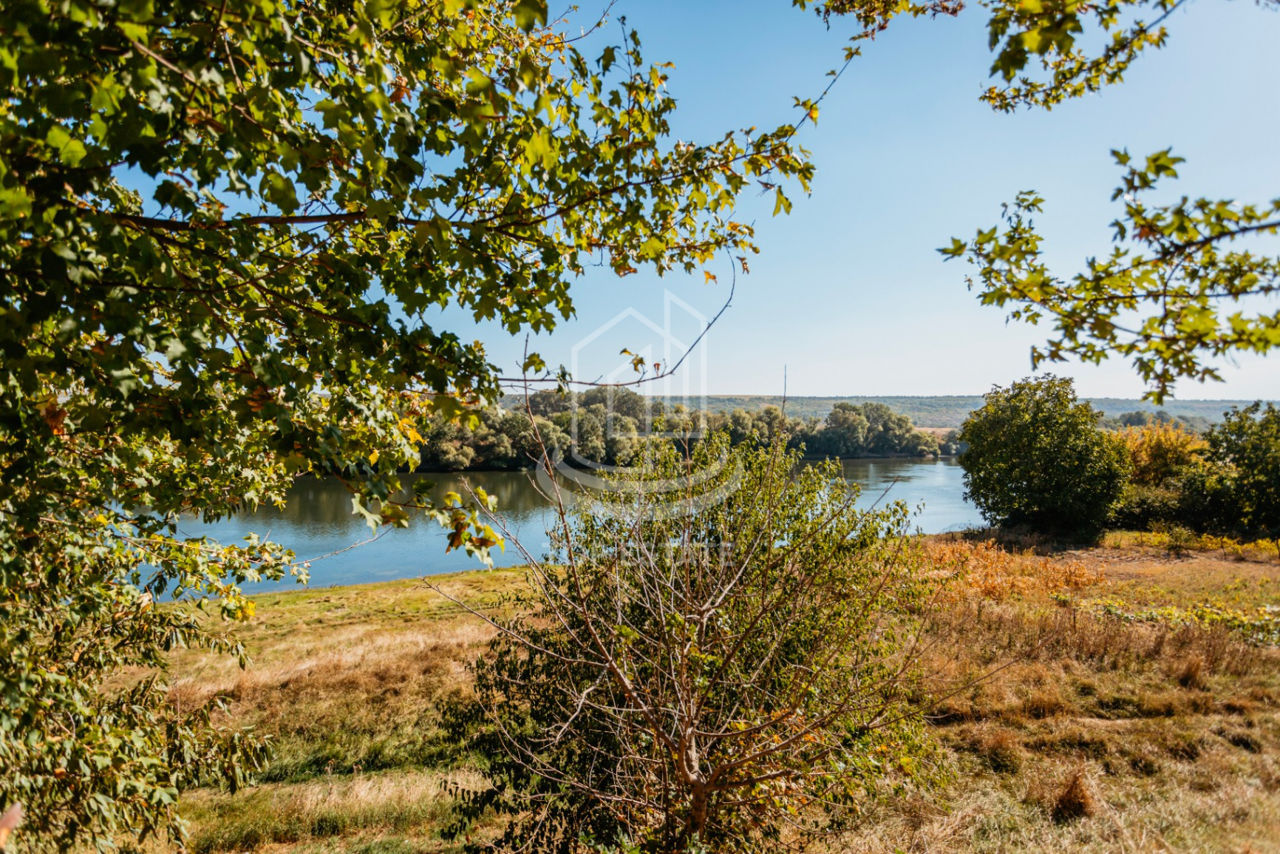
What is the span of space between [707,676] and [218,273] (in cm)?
420

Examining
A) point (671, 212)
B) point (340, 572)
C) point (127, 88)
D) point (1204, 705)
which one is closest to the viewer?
point (127, 88)

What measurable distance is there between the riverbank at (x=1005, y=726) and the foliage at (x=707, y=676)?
0.97 m

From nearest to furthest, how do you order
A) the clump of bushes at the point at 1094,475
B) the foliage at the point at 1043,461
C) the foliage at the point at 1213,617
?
1. the foliage at the point at 1213,617
2. the clump of bushes at the point at 1094,475
3. the foliage at the point at 1043,461

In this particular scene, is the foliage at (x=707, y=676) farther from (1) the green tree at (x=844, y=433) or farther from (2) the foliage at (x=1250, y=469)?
(1) the green tree at (x=844, y=433)

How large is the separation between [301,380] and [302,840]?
668 centimetres

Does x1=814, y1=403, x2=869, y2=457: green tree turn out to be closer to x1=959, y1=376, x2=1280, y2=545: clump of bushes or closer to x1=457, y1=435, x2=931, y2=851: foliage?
x1=959, y1=376, x2=1280, y2=545: clump of bushes

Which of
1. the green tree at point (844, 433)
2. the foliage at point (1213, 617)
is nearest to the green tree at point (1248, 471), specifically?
the foliage at point (1213, 617)

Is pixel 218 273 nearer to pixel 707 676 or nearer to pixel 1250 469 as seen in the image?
pixel 707 676

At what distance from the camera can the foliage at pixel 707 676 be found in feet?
10.7

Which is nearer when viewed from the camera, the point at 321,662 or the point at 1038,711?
the point at 1038,711

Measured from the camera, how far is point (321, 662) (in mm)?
13242

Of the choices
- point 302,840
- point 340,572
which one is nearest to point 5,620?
point 302,840

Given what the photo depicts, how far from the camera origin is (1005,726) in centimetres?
852

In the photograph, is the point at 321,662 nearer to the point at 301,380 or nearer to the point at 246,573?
the point at 246,573
